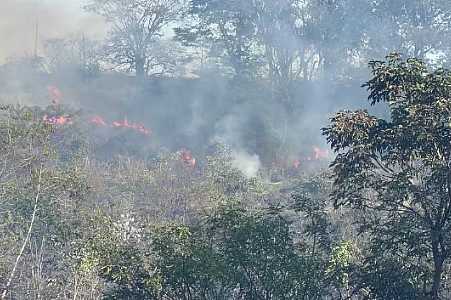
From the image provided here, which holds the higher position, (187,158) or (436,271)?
(436,271)

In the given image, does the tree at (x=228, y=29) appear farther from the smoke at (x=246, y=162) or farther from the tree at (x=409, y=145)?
the tree at (x=409, y=145)

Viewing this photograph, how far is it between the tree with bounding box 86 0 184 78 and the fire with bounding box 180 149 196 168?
11.1 m

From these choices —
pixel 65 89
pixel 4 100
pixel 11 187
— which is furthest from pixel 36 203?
pixel 65 89

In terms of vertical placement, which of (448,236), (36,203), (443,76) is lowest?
(36,203)

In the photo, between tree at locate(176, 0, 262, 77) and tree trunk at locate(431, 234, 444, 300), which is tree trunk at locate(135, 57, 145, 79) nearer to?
tree at locate(176, 0, 262, 77)

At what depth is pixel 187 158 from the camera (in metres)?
33.2

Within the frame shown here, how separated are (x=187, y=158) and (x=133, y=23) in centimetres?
1418

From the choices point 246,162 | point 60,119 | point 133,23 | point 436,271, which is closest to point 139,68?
point 133,23

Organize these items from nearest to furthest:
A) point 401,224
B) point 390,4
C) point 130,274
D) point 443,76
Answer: point 443,76 → point 401,224 → point 130,274 → point 390,4

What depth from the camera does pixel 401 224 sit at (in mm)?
10086

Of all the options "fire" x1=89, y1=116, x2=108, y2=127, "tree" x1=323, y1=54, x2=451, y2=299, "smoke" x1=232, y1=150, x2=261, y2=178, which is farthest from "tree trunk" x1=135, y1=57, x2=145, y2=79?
"tree" x1=323, y1=54, x2=451, y2=299

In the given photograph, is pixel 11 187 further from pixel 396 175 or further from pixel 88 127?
pixel 88 127

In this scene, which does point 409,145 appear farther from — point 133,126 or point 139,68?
point 139,68

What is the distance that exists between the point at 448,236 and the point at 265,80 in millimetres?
32931
